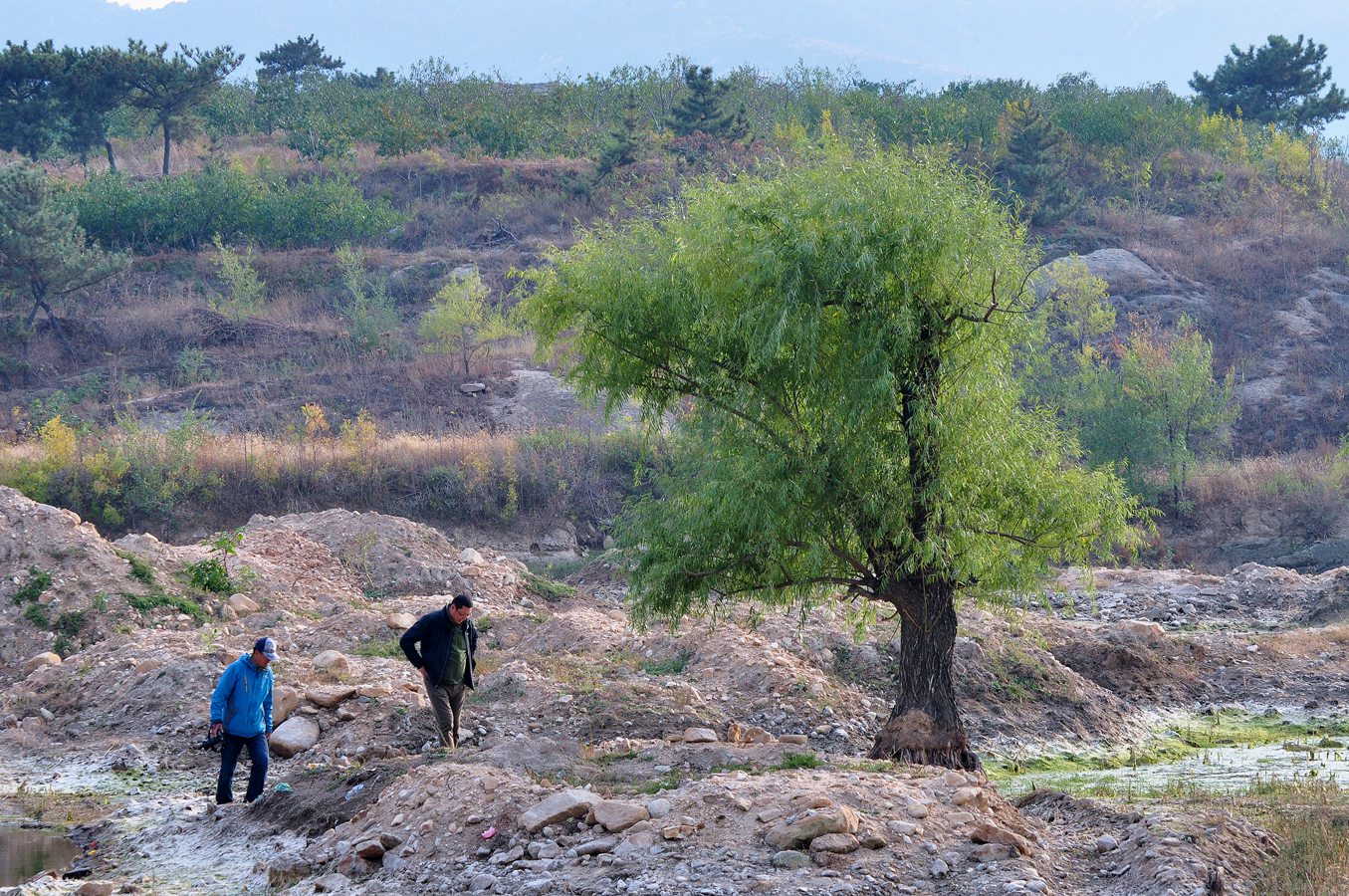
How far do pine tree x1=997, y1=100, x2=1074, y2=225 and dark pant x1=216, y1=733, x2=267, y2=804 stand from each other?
4798cm

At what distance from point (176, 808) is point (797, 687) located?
7.65 metres

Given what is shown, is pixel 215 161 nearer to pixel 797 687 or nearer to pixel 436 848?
pixel 797 687

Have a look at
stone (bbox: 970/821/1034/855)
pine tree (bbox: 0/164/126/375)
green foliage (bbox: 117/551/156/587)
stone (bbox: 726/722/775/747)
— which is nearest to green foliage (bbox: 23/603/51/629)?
green foliage (bbox: 117/551/156/587)

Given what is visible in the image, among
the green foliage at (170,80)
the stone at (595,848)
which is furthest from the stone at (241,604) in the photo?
the green foliage at (170,80)

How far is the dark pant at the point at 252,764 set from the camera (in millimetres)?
11836

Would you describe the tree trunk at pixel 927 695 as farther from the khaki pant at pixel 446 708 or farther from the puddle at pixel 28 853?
the puddle at pixel 28 853

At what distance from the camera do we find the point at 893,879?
29.0ft

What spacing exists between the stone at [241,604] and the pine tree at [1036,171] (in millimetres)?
42543

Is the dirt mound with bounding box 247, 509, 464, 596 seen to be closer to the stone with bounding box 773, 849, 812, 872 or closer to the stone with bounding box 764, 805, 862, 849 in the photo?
the stone with bounding box 764, 805, 862, 849

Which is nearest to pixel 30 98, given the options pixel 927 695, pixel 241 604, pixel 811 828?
pixel 241 604

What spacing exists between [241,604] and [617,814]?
1174cm

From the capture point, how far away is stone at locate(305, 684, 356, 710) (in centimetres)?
1471

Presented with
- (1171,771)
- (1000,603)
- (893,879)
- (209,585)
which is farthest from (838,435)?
(209,585)

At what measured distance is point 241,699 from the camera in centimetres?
1177
